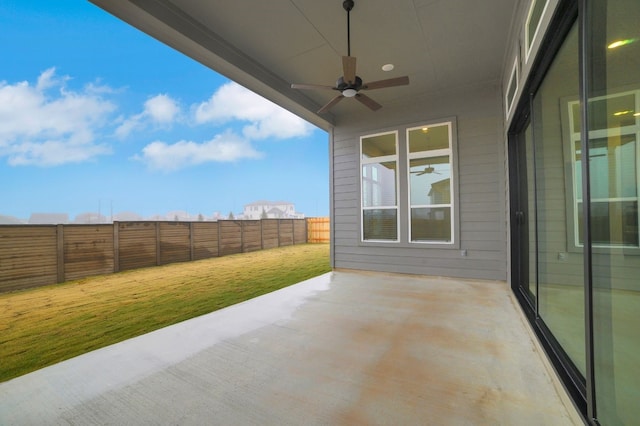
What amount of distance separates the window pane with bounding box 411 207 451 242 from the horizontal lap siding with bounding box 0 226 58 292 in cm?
673

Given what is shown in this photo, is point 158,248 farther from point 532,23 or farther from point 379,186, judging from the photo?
point 532,23

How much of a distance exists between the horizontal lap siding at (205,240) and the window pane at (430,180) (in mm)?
6159

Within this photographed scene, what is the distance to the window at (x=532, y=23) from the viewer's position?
76.7 inches

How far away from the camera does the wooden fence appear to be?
4594 millimetres

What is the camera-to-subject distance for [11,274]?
14.7 ft

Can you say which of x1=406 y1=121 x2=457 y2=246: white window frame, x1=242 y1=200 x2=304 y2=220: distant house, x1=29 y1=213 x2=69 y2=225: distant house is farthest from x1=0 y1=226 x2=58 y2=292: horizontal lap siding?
x1=406 y1=121 x2=457 y2=246: white window frame

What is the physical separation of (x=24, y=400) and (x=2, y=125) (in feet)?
17.5

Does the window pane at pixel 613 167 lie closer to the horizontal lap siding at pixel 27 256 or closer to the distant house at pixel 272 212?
the horizontal lap siding at pixel 27 256

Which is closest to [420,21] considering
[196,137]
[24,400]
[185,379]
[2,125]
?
[185,379]

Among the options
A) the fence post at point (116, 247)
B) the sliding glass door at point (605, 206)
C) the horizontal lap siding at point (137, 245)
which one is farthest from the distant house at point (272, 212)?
the sliding glass door at point (605, 206)

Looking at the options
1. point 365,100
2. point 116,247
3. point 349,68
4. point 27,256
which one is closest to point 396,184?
point 365,100

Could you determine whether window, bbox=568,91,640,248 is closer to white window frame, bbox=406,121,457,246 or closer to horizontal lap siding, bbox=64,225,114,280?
white window frame, bbox=406,121,457,246

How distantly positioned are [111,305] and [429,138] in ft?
18.2

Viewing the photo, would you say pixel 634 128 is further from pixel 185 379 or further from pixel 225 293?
pixel 225 293
